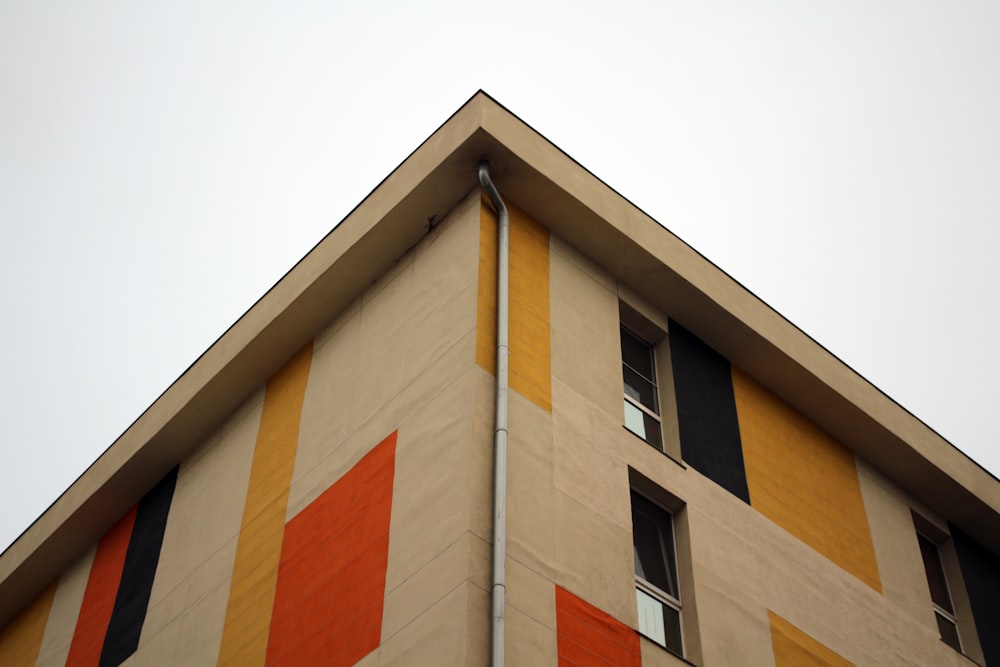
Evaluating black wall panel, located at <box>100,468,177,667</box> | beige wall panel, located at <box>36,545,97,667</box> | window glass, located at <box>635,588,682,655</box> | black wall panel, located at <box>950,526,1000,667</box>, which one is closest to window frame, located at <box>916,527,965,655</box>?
black wall panel, located at <box>950,526,1000,667</box>

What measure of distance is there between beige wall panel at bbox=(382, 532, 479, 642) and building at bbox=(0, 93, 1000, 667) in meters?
0.04

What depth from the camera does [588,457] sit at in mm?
14547

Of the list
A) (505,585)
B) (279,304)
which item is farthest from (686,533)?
(279,304)

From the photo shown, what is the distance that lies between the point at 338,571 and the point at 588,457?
10.5 feet

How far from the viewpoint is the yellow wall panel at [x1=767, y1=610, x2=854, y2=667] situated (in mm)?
14883

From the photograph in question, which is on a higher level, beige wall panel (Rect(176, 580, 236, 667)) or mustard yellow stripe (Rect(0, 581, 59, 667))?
mustard yellow stripe (Rect(0, 581, 59, 667))

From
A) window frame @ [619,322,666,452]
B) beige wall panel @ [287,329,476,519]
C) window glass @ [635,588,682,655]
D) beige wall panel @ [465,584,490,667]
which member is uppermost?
window frame @ [619,322,666,452]

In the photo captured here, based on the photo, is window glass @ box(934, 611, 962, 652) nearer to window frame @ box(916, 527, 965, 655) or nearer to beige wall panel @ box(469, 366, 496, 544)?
window frame @ box(916, 527, 965, 655)

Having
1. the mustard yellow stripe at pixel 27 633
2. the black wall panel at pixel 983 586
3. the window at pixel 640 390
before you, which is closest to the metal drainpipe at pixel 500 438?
the window at pixel 640 390

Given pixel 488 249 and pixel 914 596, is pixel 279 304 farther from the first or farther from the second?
pixel 914 596

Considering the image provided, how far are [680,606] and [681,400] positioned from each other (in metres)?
3.39

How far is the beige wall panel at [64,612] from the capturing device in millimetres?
20078

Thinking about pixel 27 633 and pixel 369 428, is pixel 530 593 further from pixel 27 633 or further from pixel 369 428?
pixel 27 633

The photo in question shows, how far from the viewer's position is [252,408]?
1906 centimetres
